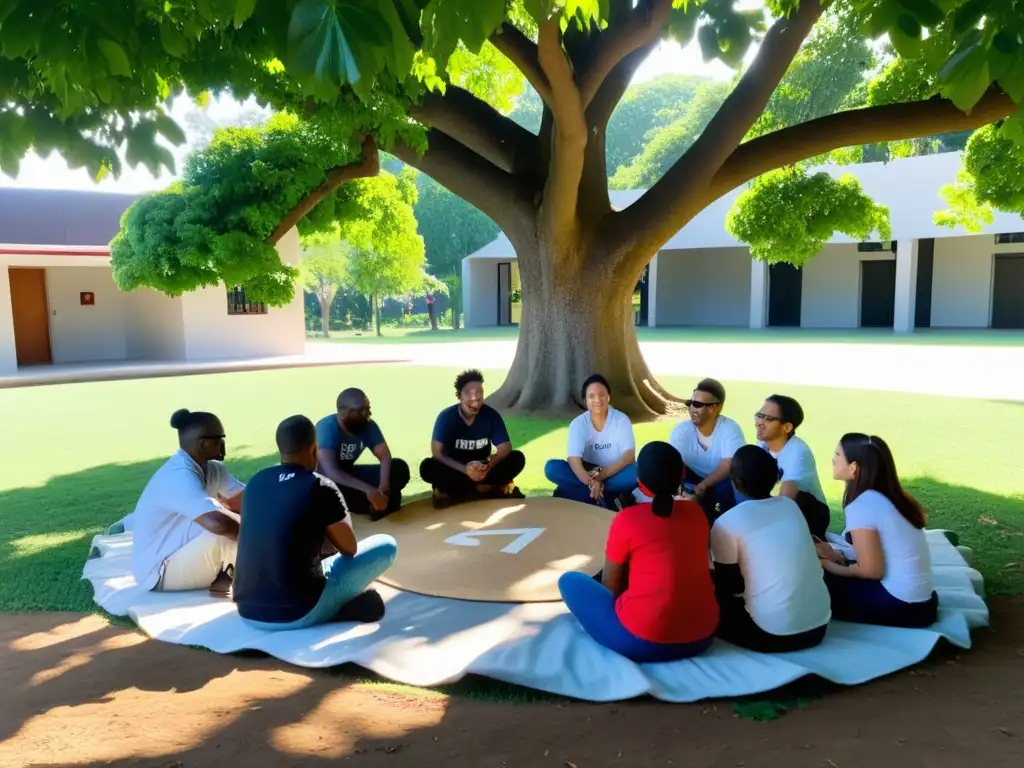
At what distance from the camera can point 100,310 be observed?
2217 centimetres

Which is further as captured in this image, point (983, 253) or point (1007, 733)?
point (983, 253)

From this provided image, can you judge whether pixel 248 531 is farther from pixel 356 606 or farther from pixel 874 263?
pixel 874 263

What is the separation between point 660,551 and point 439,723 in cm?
110

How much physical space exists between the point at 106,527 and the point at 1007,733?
5.89 meters

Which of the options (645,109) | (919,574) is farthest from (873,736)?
(645,109)

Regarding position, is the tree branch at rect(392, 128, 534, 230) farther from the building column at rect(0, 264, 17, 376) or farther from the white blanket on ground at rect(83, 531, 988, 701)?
the building column at rect(0, 264, 17, 376)

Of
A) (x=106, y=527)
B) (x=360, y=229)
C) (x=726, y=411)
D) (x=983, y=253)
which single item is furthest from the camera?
(x=983, y=253)

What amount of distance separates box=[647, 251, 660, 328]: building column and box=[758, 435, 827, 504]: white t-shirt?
29530 millimetres

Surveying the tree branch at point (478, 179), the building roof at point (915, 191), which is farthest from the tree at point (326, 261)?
the tree branch at point (478, 179)

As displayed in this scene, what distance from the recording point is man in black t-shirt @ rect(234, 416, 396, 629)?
372cm

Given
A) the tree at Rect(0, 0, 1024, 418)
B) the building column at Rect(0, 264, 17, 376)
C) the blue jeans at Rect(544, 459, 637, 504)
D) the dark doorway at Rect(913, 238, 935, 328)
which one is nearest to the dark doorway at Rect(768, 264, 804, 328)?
the dark doorway at Rect(913, 238, 935, 328)

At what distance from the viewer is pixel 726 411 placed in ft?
37.4

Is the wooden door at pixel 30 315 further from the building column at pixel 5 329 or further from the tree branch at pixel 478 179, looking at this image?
the tree branch at pixel 478 179

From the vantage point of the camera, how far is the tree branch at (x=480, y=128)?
1129cm
